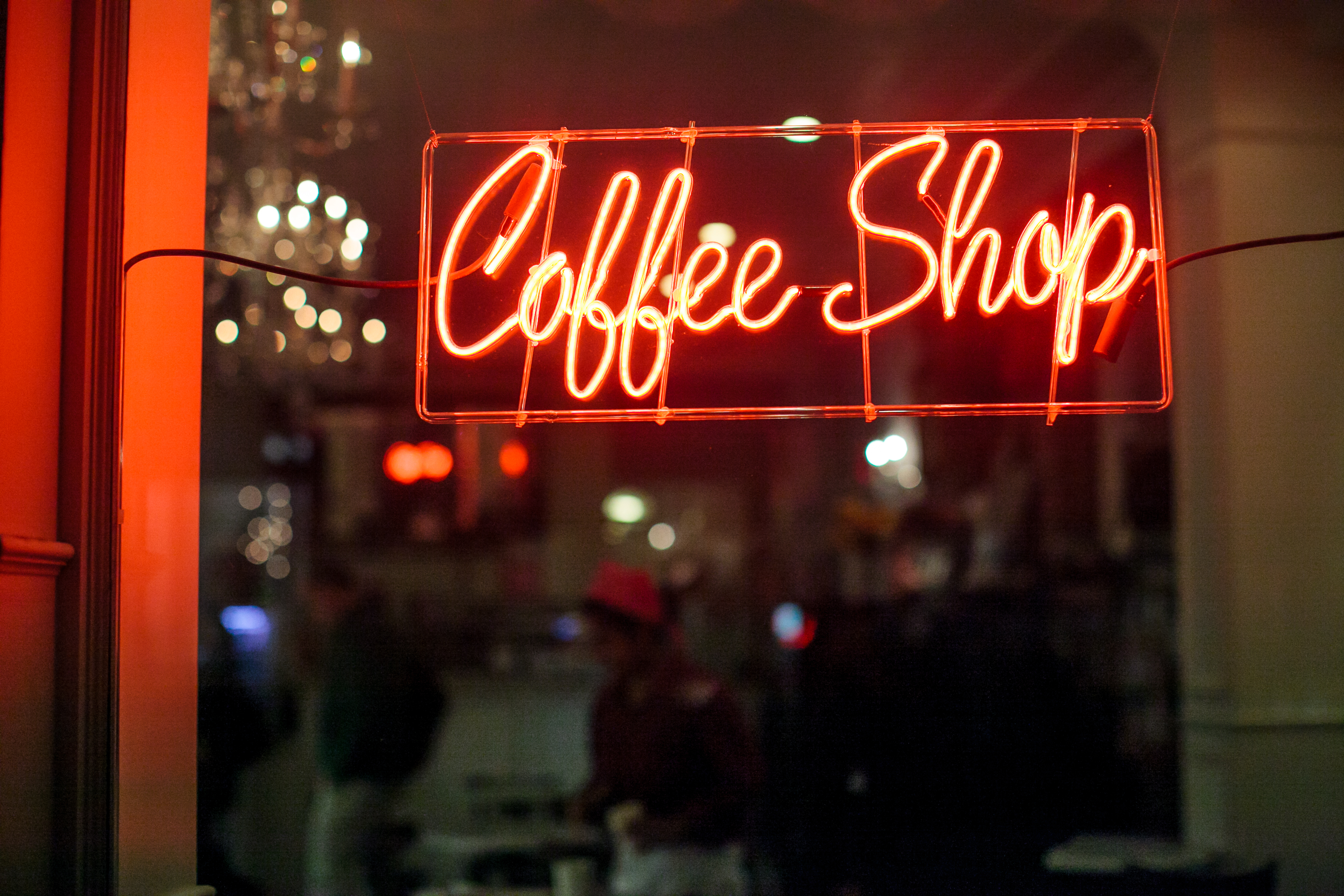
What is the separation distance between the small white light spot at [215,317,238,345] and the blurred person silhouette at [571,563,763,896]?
1379 millimetres

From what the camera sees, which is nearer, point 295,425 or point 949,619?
point 949,619

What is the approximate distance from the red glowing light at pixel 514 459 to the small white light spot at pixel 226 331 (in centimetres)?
93

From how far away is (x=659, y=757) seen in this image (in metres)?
2.76

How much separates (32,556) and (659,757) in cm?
166

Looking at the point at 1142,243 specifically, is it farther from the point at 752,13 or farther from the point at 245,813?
the point at 245,813

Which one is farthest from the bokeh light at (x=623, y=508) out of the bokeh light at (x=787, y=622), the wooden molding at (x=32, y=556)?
the wooden molding at (x=32, y=556)

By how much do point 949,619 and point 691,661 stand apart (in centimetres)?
77

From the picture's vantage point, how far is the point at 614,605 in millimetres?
2770

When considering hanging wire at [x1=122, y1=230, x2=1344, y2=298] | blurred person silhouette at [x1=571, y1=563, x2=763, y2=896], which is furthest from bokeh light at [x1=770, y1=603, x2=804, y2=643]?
hanging wire at [x1=122, y1=230, x2=1344, y2=298]

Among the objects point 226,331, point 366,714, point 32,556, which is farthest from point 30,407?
point 366,714

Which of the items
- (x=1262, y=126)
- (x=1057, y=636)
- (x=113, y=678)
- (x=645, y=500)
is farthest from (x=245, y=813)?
(x=1262, y=126)

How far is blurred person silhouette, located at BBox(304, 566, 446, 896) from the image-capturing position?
2.76 metres

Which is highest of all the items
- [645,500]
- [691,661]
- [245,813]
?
[645,500]

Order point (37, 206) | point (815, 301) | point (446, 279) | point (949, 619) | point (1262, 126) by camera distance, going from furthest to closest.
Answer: point (1262, 126), point (949, 619), point (815, 301), point (446, 279), point (37, 206)
